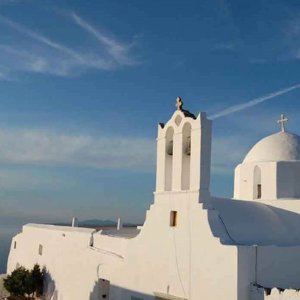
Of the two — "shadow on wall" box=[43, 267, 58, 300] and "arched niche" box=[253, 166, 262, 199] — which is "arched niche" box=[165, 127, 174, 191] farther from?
"shadow on wall" box=[43, 267, 58, 300]

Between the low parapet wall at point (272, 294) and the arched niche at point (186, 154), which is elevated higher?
the arched niche at point (186, 154)

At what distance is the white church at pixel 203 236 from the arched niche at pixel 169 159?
0.03 meters

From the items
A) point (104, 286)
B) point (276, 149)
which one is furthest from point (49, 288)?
point (276, 149)

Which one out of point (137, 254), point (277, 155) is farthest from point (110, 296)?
point (277, 155)

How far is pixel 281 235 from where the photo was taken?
13.1 metres

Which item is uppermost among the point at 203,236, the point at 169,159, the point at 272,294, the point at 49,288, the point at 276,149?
the point at 276,149

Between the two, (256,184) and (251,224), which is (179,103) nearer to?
(251,224)

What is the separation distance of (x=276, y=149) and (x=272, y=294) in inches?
278

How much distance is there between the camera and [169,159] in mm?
14000

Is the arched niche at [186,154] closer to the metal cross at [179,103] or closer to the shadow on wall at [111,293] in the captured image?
the metal cross at [179,103]

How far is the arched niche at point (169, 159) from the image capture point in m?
13.8

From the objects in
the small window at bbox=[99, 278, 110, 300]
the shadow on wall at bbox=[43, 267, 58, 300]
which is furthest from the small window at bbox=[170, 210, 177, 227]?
the shadow on wall at bbox=[43, 267, 58, 300]

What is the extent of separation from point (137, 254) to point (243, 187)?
15.8 ft

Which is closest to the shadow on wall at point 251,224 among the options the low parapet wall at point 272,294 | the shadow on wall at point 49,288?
the low parapet wall at point 272,294
